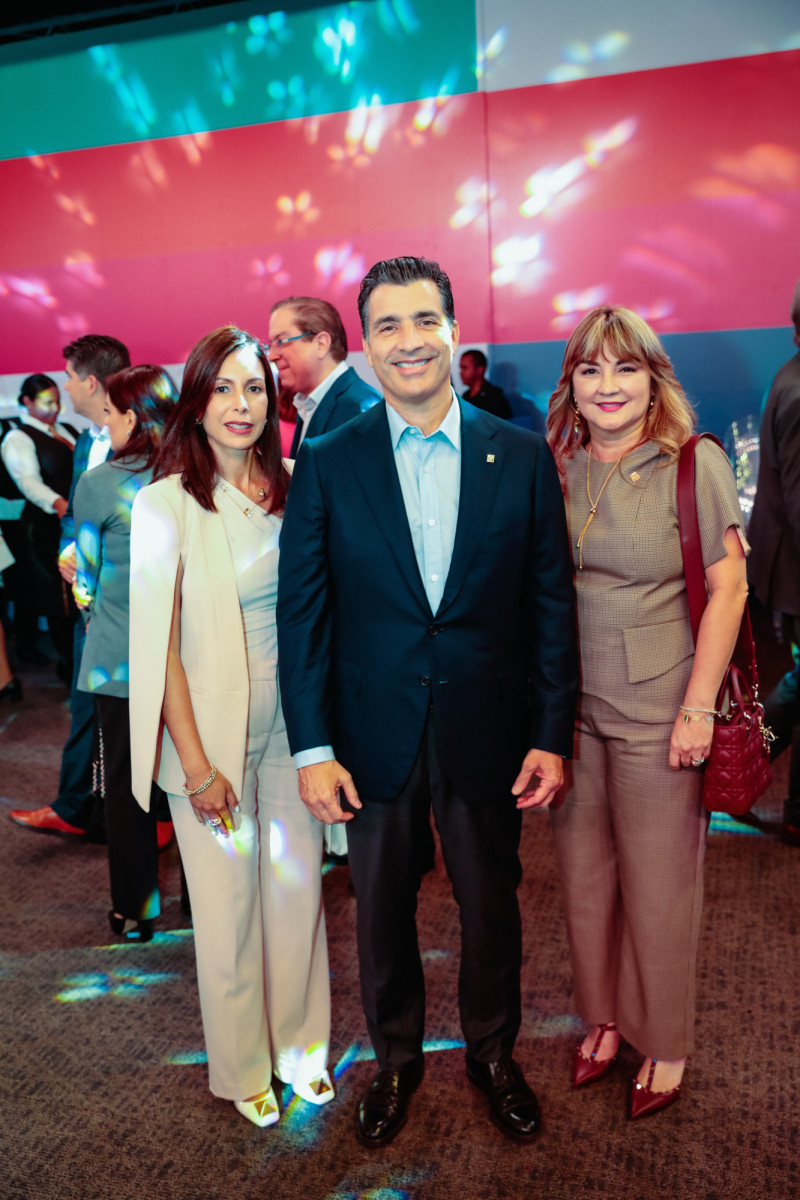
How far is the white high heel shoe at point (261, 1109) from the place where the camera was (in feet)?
6.29

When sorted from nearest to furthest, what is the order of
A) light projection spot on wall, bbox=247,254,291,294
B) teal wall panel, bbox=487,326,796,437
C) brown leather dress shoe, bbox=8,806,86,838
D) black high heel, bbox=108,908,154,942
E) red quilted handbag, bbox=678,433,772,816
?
red quilted handbag, bbox=678,433,772,816 → black high heel, bbox=108,908,154,942 → brown leather dress shoe, bbox=8,806,86,838 → teal wall panel, bbox=487,326,796,437 → light projection spot on wall, bbox=247,254,291,294

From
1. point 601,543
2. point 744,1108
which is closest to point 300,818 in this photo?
point 601,543

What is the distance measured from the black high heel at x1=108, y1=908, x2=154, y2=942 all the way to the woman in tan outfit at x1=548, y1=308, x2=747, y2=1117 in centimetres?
136

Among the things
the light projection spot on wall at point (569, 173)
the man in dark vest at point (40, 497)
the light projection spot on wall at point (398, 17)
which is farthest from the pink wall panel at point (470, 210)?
the man in dark vest at point (40, 497)

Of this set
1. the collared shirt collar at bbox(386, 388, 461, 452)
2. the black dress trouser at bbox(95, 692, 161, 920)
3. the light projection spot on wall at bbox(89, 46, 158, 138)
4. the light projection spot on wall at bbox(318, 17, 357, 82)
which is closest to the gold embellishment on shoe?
the black dress trouser at bbox(95, 692, 161, 920)

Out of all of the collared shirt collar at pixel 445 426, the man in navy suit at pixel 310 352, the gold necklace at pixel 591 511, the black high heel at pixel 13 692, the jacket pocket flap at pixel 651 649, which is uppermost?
the man in navy suit at pixel 310 352

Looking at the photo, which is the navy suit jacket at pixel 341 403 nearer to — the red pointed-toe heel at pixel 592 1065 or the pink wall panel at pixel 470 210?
the red pointed-toe heel at pixel 592 1065

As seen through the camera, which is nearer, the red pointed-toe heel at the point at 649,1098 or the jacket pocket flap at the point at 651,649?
the jacket pocket flap at the point at 651,649

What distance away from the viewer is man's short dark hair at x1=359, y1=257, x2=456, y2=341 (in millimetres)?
1592

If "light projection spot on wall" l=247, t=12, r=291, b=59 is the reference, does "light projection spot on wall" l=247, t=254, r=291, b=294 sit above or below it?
below

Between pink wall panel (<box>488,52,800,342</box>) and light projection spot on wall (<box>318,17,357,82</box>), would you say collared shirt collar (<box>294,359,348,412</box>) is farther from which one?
light projection spot on wall (<box>318,17,357,82</box>)

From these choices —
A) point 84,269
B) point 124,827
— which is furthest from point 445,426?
point 84,269

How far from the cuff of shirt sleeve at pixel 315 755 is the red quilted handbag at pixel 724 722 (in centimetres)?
73

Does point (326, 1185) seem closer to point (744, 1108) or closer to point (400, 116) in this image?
point (744, 1108)
